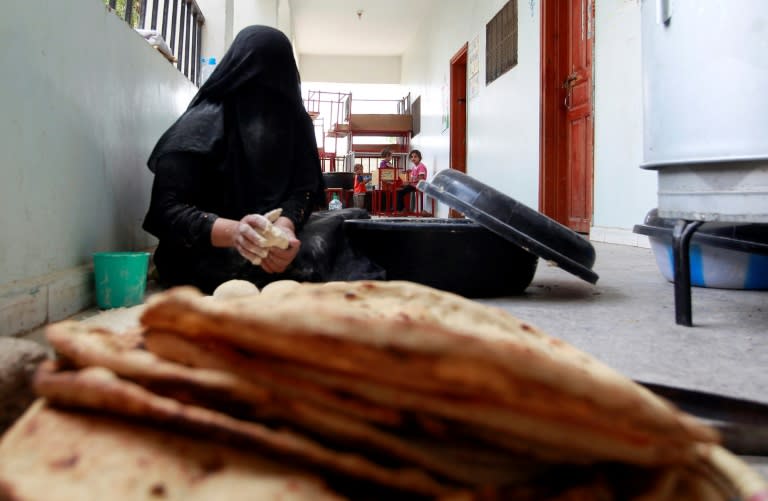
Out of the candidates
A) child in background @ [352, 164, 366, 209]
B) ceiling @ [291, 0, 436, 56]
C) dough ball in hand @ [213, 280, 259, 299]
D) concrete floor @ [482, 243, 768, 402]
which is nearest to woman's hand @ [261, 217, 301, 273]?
dough ball in hand @ [213, 280, 259, 299]

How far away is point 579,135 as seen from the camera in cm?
405

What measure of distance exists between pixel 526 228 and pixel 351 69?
1141cm

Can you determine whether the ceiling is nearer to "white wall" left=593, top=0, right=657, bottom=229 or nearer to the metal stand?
"white wall" left=593, top=0, right=657, bottom=229

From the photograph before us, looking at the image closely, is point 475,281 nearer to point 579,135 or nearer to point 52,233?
point 52,233

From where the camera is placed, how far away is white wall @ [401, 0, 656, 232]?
10.4ft

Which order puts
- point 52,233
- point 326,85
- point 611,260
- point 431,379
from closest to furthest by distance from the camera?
point 431,379 → point 52,233 → point 611,260 → point 326,85

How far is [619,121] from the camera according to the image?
3.34 m

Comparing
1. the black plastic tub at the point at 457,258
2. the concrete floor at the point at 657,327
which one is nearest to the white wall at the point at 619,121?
the concrete floor at the point at 657,327

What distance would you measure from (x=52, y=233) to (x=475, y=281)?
3.97 ft

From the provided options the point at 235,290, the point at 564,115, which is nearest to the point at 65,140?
the point at 235,290

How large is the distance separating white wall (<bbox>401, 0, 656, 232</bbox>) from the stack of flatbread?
2.88m

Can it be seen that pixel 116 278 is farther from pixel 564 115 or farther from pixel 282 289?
pixel 564 115

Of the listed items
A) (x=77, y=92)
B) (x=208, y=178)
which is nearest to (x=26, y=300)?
(x=77, y=92)

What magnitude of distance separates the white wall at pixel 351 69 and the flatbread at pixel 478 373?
487 inches
